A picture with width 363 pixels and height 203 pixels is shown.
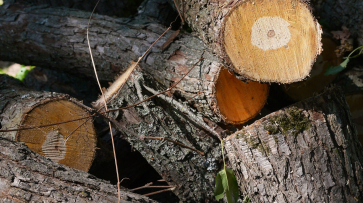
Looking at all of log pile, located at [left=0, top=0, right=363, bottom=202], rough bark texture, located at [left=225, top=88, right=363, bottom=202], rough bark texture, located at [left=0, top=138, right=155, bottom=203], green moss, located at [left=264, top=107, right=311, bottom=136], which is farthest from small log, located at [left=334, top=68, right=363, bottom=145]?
rough bark texture, located at [left=0, top=138, right=155, bottom=203]

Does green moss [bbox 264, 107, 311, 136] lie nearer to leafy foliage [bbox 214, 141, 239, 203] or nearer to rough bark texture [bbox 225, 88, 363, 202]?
rough bark texture [bbox 225, 88, 363, 202]

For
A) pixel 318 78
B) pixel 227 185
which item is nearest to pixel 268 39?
pixel 227 185

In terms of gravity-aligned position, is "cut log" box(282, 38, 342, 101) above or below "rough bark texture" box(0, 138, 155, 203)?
above

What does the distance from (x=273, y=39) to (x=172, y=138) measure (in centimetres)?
85

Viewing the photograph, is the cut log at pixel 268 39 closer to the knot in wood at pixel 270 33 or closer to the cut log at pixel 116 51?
the knot in wood at pixel 270 33

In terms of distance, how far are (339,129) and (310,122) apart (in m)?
0.18

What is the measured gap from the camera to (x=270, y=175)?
1564 millimetres

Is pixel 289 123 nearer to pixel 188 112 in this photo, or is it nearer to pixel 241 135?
pixel 241 135

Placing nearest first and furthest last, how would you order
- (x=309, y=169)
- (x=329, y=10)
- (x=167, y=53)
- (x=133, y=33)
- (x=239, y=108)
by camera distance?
(x=309, y=169) → (x=239, y=108) → (x=167, y=53) → (x=133, y=33) → (x=329, y=10)

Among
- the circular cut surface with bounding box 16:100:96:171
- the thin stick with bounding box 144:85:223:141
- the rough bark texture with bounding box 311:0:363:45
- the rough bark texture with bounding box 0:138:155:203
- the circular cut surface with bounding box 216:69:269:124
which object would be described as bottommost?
the rough bark texture with bounding box 0:138:155:203

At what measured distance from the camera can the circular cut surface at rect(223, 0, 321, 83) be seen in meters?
1.54

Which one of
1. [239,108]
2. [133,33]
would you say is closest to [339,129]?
[239,108]

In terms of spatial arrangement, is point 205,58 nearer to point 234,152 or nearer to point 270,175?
point 234,152

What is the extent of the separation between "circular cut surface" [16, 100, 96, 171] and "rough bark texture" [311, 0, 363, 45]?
2011 mm
